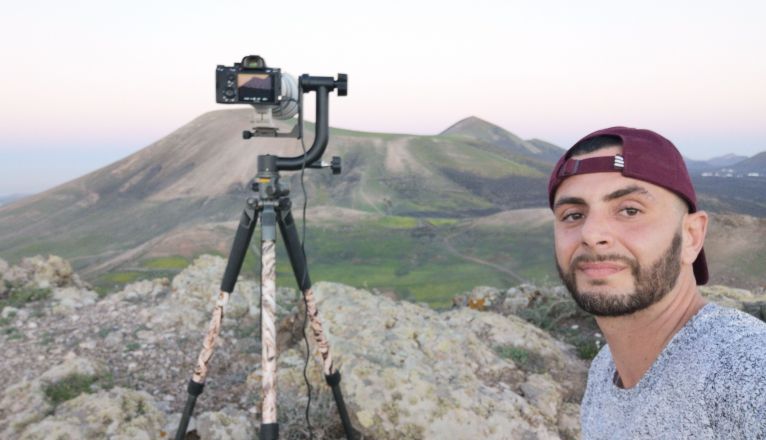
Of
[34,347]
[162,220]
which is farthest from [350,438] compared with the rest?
[162,220]

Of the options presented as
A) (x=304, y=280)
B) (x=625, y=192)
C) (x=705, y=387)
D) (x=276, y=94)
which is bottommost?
(x=304, y=280)

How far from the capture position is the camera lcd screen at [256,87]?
3006mm

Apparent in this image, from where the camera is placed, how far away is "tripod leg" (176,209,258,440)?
2961 millimetres

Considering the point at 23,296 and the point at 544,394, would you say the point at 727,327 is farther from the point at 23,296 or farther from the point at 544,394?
the point at 23,296

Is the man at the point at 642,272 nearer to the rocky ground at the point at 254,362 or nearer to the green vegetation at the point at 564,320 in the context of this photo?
the rocky ground at the point at 254,362

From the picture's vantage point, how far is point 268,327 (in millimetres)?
2639

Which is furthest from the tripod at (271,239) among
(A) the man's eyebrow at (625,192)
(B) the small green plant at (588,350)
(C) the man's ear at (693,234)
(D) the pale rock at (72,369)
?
(B) the small green plant at (588,350)

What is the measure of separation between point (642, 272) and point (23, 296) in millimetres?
6898

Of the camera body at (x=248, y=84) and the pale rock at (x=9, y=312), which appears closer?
the camera body at (x=248, y=84)

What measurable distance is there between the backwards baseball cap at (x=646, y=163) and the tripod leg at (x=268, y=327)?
1806 millimetres

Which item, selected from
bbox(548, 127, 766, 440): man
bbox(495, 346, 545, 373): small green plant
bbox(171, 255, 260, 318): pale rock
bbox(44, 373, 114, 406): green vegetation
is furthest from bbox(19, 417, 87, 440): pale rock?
bbox(495, 346, 545, 373): small green plant

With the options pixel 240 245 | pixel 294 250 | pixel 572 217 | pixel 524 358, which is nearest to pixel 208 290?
pixel 240 245

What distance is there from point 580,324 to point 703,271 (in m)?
5.16

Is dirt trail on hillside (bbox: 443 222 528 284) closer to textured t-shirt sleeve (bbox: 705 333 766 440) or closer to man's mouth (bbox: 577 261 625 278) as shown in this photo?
man's mouth (bbox: 577 261 625 278)
